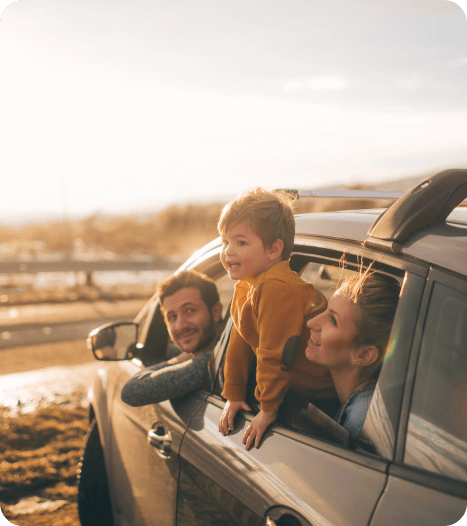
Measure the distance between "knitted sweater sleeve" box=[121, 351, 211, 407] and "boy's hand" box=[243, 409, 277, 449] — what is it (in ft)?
1.47

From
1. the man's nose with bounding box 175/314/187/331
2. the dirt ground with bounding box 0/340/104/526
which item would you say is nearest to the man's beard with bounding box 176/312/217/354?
the man's nose with bounding box 175/314/187/331

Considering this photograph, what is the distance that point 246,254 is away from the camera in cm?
213

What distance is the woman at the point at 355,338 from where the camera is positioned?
1.55 metres

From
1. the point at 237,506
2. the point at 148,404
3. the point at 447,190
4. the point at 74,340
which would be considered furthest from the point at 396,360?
the point at 74,340

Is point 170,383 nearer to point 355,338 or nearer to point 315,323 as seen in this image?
point 315,323

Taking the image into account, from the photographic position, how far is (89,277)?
1460 cm

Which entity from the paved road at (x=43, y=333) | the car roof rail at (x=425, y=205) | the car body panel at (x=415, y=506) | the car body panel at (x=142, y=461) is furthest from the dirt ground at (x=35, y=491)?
the paved road at (x=43, y=333)

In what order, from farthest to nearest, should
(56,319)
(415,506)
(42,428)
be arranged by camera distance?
(56,319)
(42,428)
(415,506)

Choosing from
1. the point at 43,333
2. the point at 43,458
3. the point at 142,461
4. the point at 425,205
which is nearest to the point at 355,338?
the point at 425,205

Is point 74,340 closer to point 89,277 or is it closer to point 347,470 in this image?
point 89,277

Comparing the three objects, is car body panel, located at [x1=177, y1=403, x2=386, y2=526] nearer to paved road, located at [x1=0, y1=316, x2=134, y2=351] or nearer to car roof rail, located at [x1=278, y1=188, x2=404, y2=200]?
car roof rail, located at [x1=278, y1=188, x2=404, y2=200]

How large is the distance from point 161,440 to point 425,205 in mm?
1444

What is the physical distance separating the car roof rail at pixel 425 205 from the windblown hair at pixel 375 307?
0.15 metres

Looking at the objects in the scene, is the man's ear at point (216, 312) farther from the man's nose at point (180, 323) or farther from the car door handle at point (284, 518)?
the car door handle at point (284, 518)
